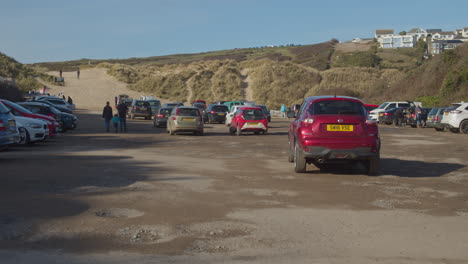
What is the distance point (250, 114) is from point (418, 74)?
1520 inches

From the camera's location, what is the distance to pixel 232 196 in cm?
1007

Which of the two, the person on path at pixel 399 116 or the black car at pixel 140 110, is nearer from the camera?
the person on path at pixel 399 116

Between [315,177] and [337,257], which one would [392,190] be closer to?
[315,177]

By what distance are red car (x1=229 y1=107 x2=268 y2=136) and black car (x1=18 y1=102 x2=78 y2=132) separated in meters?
8.45

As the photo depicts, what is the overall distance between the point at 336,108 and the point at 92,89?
73.1m

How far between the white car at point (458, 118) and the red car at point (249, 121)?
33.2 feet

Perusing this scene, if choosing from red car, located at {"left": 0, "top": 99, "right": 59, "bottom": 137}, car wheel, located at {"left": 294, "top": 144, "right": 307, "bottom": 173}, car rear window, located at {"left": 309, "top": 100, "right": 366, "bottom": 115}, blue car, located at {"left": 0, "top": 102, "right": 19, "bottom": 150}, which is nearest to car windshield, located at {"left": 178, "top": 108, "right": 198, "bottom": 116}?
red car, located at {"left": 0, "top": 99, "right": 59, "bottom": 137}

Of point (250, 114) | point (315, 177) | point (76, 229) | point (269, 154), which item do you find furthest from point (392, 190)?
point (250, 114)

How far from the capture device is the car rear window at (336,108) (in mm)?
12766

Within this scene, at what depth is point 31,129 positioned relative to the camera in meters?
20.2

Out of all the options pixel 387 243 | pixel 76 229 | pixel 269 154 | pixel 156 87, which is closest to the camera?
pixel 387 243

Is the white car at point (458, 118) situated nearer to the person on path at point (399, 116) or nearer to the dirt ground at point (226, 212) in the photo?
the person on path at point (399, 116)

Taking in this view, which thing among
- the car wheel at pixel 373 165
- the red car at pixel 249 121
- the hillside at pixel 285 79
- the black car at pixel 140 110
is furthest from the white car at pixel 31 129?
the hillside at pixel 285 79

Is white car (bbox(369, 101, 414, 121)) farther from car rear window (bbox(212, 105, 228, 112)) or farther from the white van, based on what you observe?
car rear window (bbox(212, 105, 228, 112))
